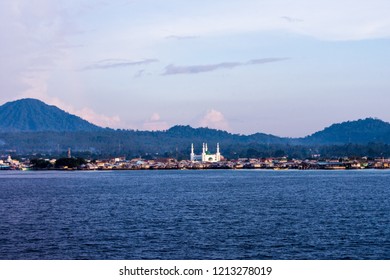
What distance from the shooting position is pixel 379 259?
1084 inches

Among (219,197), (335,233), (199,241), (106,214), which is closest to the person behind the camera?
(199,241)

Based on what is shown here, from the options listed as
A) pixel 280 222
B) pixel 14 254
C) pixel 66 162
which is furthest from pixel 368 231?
pixel 66 162

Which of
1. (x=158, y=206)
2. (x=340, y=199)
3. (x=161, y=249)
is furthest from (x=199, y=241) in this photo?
(x=340, y=199)

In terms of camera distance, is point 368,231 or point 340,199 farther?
point 340,199

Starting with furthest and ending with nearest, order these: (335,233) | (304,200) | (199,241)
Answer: (304,200)
(335,233)
(199,241)

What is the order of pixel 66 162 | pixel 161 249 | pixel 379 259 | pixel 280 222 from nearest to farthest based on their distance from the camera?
pixel 379 259
pixel 161 249
pixel 280 222
pixel 66 162

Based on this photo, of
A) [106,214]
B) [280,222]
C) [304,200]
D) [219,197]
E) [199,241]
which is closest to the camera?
[199,241]

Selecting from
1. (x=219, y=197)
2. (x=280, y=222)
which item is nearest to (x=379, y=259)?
(x=280, y=222)

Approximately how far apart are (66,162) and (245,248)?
158949mm

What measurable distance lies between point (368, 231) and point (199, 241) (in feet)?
27.4

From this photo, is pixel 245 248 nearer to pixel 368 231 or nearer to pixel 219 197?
pixel 368 231

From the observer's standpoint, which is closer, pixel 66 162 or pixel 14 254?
pixel 14 254

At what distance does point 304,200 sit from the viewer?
180 feet

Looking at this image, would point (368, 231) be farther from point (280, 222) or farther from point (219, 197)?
point (219, 197)
